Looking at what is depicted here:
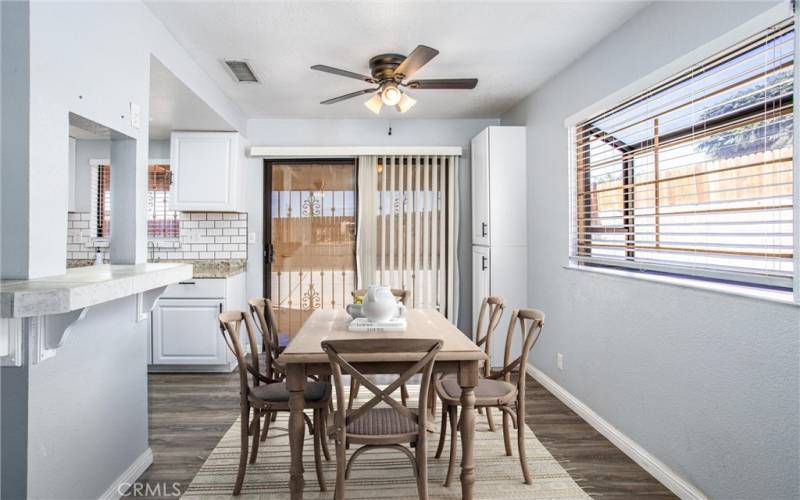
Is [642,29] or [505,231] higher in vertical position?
[642,29]

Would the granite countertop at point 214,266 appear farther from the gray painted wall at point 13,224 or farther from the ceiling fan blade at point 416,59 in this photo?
the gray painted wall at point 13,224

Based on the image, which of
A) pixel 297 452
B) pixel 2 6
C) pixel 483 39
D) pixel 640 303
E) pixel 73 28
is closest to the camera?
pixel 2 6

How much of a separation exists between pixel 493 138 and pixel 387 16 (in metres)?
1.94

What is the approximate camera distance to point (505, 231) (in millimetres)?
4289

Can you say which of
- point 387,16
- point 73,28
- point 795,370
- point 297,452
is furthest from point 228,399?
point 795,370

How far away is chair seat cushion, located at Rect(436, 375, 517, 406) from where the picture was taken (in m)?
2.28

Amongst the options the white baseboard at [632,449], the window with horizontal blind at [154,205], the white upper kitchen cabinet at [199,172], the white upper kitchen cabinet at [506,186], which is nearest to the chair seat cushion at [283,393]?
the white baseboard at [632,449]

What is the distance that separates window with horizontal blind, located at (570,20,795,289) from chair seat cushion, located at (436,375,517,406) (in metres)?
1.09

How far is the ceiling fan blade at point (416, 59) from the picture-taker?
8.03ft

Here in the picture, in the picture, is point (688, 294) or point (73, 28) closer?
point (73, 28)

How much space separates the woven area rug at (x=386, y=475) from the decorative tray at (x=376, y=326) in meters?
0.79

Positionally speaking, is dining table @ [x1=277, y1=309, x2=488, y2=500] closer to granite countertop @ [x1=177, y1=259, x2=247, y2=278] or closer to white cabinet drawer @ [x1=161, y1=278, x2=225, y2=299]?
white cabinet drawer @ [x1=161, y1=278, x2=225, y2=299]

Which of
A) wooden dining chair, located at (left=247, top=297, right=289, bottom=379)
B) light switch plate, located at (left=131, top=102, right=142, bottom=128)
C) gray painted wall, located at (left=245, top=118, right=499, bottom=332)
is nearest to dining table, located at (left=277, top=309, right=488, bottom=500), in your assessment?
wooden dining chair, located at (left=247, top=297, right=289, bottom=379)

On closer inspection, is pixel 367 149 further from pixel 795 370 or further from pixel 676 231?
pixel 795 370
